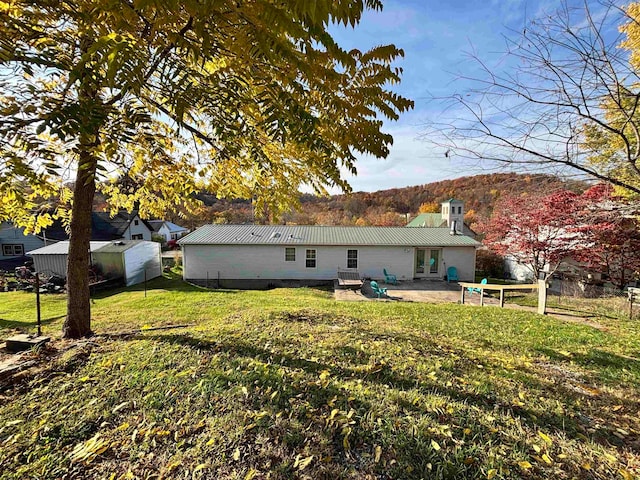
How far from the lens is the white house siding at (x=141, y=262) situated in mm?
15766

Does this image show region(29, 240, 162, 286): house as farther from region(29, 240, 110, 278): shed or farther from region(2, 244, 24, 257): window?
region(2, 244, 24, 257): window

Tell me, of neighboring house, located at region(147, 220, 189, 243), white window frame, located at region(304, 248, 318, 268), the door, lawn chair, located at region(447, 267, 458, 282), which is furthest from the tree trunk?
neighboring house, located at region(147, 220, 189, 243)

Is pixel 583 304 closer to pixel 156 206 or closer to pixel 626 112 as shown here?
pixel 626 112

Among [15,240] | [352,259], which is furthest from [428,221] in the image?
[15,240]

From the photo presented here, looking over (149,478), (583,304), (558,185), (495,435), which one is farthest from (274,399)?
(583,304)

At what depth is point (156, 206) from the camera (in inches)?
231

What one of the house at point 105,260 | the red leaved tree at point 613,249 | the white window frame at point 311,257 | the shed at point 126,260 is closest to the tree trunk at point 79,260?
the shed at point 126,260

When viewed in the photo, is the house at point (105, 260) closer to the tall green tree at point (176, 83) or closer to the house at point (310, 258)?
the house at point (310, 258)

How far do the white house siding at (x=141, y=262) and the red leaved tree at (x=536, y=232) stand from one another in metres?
18.9

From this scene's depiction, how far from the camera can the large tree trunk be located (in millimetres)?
4547

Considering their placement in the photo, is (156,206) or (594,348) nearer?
(594,348)

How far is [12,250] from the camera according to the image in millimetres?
23141

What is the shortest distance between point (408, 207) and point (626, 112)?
50.4 metres

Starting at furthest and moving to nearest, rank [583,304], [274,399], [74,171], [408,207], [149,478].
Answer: [408,207] < [583,304] < [74,171] < [274,399] < [149,478]
